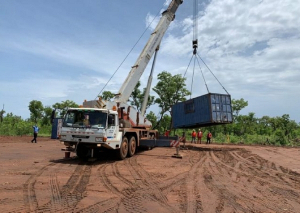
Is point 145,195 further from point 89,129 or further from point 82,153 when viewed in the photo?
point 82,153

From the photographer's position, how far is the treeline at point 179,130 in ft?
107

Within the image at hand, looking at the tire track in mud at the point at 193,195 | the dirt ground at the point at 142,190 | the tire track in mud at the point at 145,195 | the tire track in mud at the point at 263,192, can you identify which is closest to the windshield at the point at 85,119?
the dirt ground at the point at 142,190

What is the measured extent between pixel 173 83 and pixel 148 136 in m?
22.7

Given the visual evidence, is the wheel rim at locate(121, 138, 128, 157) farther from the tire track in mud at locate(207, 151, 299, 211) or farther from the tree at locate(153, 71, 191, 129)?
the tree at locate(153, 71, 191, 129)

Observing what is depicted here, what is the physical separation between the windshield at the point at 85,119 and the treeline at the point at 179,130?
17399 mm

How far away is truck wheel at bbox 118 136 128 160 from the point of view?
10700mm

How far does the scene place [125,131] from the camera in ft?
36.2

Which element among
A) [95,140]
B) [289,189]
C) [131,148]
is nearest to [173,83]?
[131,148]

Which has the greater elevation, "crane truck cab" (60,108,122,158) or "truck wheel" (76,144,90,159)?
"crane truck cab" (60,108,122,158)

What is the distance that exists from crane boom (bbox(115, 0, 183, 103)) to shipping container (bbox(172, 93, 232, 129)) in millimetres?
4640

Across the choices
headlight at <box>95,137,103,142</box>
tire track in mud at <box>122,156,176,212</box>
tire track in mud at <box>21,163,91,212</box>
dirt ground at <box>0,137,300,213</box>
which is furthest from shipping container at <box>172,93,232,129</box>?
tire track in mud at <box>21,163,91,212</box>

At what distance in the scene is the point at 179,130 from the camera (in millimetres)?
39406

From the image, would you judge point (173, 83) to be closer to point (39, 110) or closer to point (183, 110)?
point (183, 110)

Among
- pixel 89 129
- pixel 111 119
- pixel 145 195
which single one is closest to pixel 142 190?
pixel 145 195
